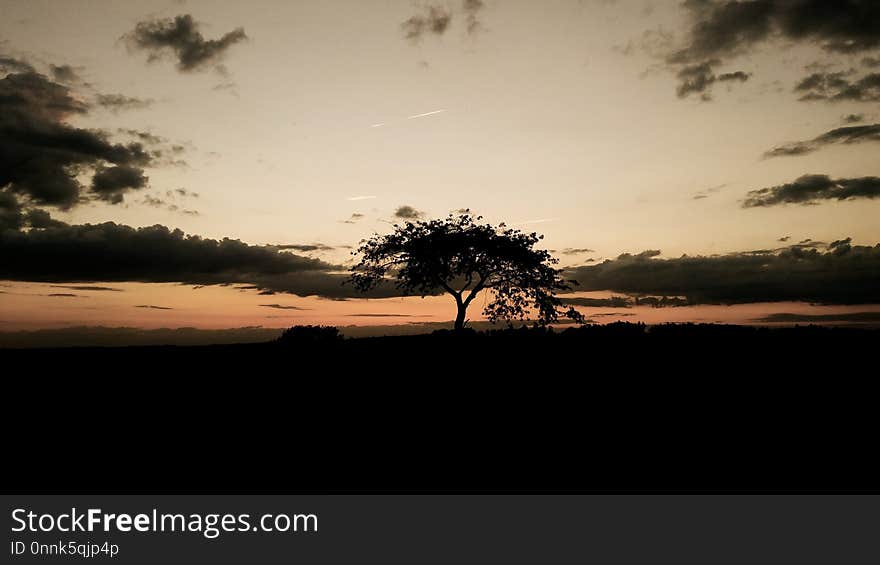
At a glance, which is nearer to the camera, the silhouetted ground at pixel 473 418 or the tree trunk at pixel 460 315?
the silhouetted ground at pixel 473 418

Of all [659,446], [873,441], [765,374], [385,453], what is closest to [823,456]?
[873,441]

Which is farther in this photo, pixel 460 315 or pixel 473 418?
pixel 460 315

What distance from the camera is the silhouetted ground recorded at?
8320 mm

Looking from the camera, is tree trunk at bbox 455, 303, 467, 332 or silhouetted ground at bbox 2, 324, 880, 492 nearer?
silhouetted ground at bbox 2, 324, 880, 492

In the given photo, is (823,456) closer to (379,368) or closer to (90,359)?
(379,368)

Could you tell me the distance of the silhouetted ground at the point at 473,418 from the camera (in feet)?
27.3

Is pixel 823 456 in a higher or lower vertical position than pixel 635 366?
lower

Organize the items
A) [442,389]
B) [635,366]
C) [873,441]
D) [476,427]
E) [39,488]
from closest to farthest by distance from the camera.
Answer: [39,488]
[873,441]
[476,427]
[442,389]
[635,366]

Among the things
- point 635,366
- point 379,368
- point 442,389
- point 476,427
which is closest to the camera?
point 476,427

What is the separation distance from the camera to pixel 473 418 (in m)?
11.1

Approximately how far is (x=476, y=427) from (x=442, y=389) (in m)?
3.06

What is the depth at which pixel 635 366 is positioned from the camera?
48.8 ft
